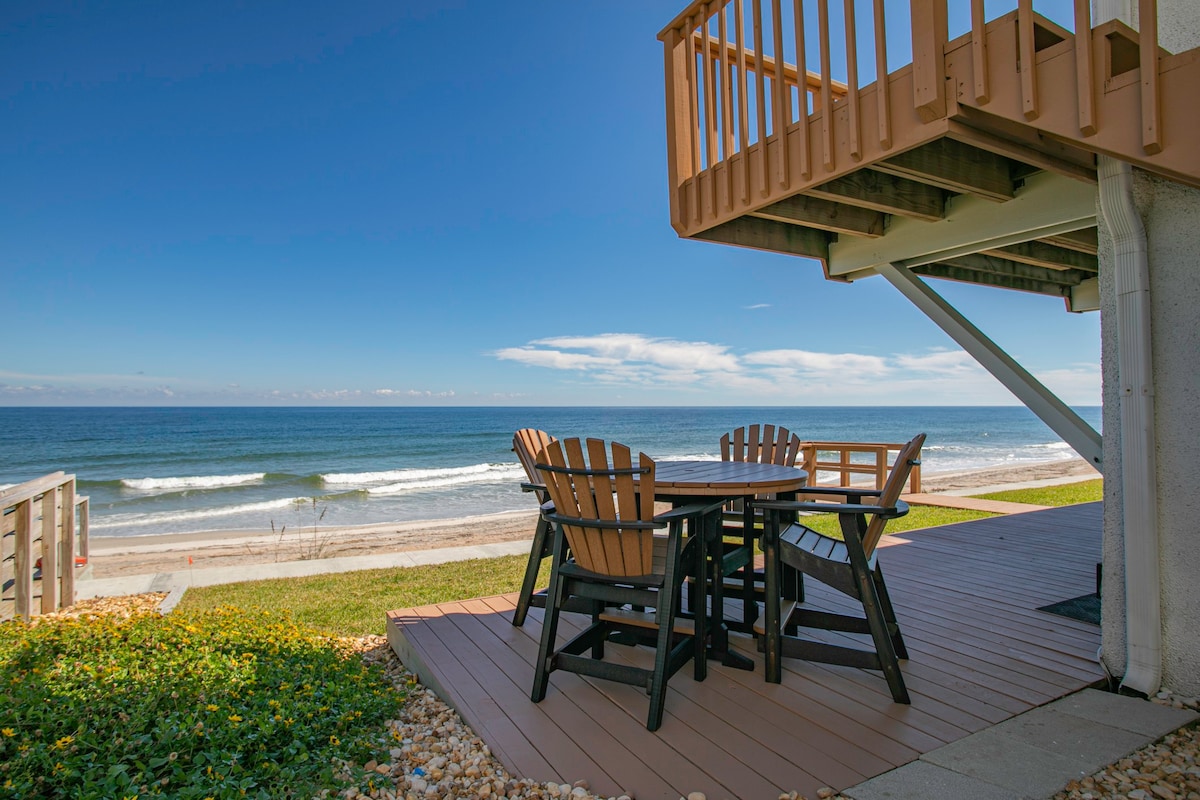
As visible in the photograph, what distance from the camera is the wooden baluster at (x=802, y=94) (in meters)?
2.31

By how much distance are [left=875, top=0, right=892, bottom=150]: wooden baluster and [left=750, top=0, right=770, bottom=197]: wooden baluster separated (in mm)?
538

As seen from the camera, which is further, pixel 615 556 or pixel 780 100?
pixel 780 100

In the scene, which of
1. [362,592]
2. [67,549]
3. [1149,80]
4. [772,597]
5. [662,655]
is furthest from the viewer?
[362,592]

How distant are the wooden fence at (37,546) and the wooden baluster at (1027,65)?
15.9ft

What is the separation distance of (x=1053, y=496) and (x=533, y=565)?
26.9ft

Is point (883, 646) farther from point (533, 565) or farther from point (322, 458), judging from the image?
point (322, 458)

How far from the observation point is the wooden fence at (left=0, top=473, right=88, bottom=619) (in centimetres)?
338

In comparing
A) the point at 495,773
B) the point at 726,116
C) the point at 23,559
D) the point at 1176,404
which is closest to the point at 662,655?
the point at 495,773

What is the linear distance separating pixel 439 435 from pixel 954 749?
34502mm

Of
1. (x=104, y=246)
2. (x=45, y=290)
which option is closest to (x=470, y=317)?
(x=104, y=246)

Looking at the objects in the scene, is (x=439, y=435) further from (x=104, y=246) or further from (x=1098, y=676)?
(x=1098, y=676)

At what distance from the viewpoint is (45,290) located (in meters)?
27.5

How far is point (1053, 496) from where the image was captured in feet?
26.1

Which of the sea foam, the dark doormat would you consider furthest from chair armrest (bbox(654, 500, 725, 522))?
the sea foam
